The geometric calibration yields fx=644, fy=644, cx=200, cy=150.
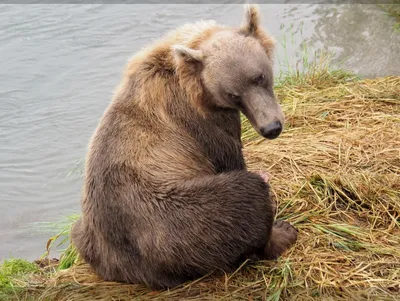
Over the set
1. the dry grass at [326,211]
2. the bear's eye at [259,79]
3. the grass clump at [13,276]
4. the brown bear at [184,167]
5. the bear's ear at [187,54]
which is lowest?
the grass clump at [13,276]

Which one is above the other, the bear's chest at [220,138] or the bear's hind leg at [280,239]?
the bear's chest at [220,138]

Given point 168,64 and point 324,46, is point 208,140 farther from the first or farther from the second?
point 324,46

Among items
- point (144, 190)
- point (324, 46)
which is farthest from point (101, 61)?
point (144, 190)

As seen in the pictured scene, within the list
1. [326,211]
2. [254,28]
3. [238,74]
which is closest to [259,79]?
[238,74]

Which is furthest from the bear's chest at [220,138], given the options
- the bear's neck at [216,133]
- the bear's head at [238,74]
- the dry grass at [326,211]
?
the dry grass at [326,211]

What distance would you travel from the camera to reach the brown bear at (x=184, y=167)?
13.3 ft

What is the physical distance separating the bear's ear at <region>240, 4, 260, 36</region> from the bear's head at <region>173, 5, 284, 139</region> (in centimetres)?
1

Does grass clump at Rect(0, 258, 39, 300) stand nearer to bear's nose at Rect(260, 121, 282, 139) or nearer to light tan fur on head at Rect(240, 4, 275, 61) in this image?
bear's nose at Rect(260, 121, 282, 139)

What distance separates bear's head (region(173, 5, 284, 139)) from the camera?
13.9 feet

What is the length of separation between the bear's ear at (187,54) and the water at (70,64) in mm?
3178

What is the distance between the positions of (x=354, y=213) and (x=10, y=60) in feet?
18.6

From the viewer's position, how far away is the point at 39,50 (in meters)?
8.92

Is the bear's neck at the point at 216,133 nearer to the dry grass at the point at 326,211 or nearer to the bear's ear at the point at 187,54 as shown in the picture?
the bear's ear at the point at 187,54

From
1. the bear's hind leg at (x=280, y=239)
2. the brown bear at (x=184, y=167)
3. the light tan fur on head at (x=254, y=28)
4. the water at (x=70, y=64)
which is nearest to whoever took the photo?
the brown bear at (x=184, y=167)
